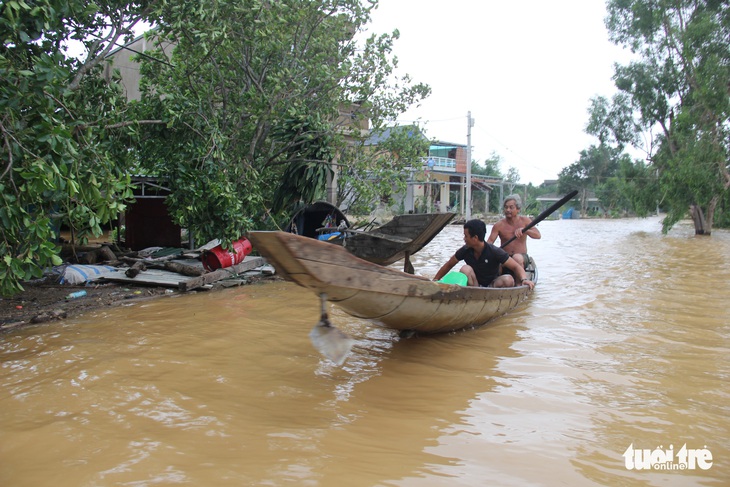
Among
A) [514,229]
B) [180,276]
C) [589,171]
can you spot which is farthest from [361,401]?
[589,171]

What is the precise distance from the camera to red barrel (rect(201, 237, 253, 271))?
8.68 m

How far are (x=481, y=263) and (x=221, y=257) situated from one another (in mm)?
4740

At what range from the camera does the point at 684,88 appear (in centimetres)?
2184

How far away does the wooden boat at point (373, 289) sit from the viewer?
10.7 ft

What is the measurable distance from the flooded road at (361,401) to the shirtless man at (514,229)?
125 cm

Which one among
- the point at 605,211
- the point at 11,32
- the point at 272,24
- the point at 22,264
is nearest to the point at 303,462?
the point at 22,264

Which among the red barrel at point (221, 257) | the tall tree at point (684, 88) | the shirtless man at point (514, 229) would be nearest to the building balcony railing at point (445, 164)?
the tall tree at point (684, 88)

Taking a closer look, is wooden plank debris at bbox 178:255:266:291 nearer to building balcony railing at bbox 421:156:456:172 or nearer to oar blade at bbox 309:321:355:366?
oar blade at bbox 309:321:355:366

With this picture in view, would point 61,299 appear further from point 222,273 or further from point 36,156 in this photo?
point 36,156

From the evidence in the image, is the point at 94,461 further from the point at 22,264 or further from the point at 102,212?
the point at 102,212

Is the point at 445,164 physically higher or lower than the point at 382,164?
higher

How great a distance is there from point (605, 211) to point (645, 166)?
23913mm

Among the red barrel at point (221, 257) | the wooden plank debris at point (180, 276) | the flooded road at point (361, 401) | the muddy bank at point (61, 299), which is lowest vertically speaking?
the flooded road at point (361, 401)

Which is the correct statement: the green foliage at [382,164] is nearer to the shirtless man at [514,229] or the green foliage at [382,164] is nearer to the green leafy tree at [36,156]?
the shirtless man at [514,229]
